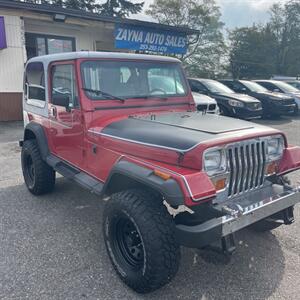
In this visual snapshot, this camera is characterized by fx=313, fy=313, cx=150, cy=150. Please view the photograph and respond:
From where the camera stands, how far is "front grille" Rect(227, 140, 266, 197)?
101 inches

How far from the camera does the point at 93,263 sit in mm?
3014

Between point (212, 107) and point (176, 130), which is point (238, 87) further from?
point (176, 130)

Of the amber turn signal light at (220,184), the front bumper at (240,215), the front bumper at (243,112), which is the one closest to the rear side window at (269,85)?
the front bumper at (243,112)

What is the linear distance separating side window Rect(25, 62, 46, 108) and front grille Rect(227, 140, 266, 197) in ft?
9.19

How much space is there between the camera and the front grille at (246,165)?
256 centimetres

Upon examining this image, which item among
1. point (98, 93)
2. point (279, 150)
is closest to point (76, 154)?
point (98, 93)

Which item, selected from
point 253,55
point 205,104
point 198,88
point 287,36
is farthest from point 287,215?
point 287,36

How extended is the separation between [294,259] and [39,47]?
40.6 feet

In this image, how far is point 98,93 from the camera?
339 cm

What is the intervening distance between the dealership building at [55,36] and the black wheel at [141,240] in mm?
9537

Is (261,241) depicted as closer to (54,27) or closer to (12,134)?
(12,134)

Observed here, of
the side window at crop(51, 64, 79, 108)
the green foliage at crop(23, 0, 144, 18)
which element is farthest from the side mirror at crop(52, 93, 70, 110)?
the green foliage at crop(23, 0, 144, 18)

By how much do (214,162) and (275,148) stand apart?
2.89 ft

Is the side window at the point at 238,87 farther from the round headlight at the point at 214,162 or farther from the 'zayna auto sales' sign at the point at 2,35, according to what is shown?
the round headlight at the point at 214,162
